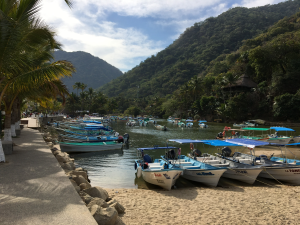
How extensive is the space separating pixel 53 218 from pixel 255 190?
10.9 m

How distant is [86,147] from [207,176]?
1528 centimetres

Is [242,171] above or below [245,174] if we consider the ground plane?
above

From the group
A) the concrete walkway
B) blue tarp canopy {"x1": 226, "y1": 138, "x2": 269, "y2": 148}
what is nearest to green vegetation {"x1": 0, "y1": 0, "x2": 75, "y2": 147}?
the concrete walkway

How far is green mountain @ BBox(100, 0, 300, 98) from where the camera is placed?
145 meters

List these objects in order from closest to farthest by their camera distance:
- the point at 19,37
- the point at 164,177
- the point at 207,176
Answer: the point at 19,37
the point at 164,177
the point at 207,176

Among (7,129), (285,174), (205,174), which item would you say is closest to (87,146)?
(7,129)

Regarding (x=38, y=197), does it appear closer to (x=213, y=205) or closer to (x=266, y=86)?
(x=213, y=205)

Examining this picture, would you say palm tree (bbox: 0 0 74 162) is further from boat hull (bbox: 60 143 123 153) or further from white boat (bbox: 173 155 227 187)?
boat hull (bbox: 60 143 123 153)

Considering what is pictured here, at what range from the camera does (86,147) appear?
23672 millimetres

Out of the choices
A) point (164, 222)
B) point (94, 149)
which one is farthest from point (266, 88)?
point (164, 222)

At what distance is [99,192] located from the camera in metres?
8.62

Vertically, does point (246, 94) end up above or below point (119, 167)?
above

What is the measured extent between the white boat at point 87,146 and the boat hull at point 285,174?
54.5 ft

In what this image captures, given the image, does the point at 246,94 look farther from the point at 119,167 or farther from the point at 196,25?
the point at 196,25
